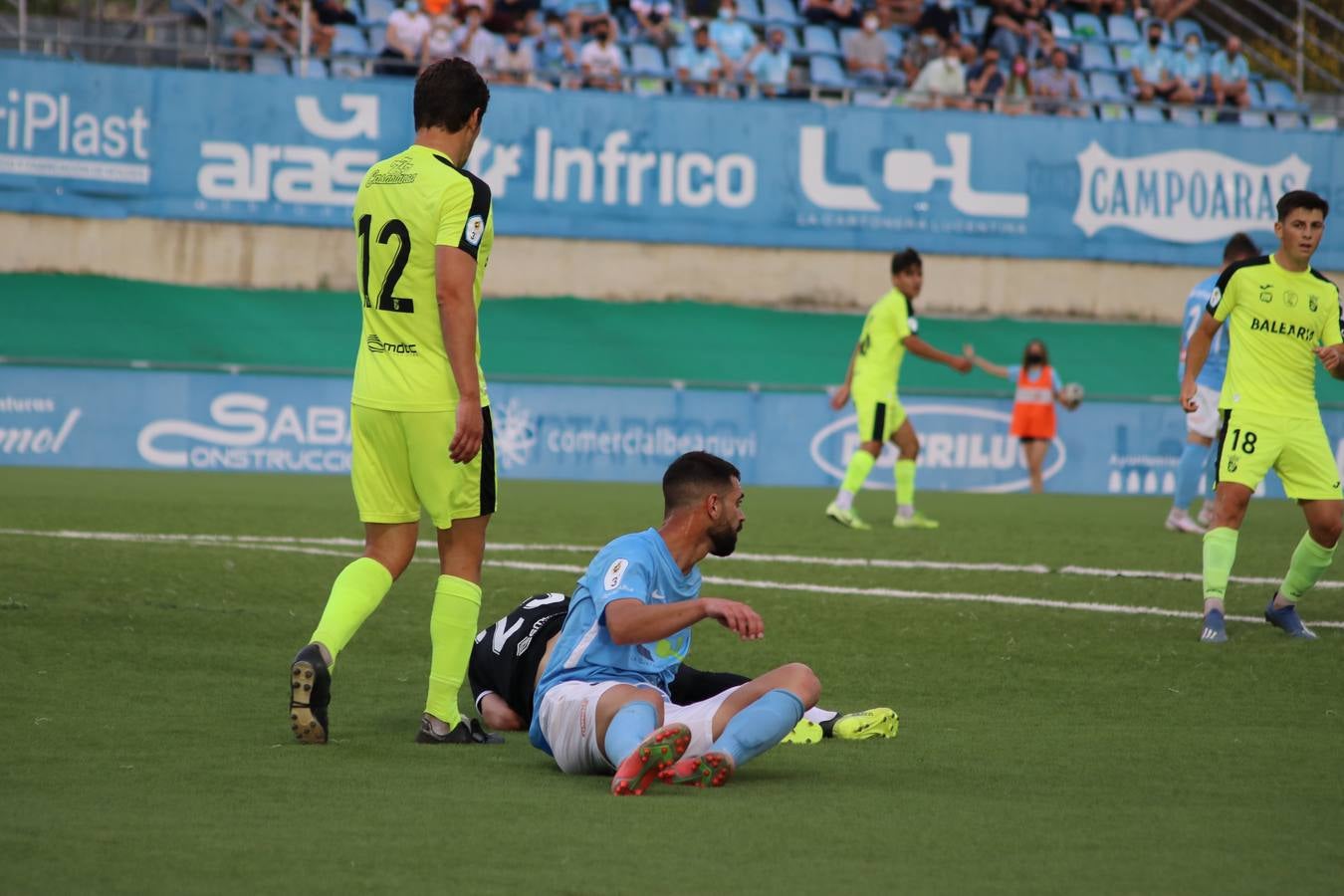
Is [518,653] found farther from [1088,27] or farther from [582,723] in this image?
[1088,27]

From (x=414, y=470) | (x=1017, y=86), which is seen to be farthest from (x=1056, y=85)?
(x=414, y=470)

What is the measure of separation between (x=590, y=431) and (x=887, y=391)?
608 cm

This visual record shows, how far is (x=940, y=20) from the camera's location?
26.9 metres

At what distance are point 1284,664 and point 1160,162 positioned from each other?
2043 cm

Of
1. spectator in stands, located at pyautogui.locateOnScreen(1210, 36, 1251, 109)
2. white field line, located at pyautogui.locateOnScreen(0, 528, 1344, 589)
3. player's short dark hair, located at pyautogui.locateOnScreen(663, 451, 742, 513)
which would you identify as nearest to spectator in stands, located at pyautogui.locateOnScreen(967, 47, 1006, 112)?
spectator in stands, located at pyautogui.locateOnScreen(1210, 36, 1251, 109)

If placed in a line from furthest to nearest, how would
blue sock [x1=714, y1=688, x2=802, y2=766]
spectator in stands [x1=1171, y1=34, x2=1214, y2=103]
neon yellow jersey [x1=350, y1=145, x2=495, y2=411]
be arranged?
1. spectator in stands [x1=1171, y1=34, x2=1214, y2=103]
2. neon yellow jersey [x1=350, y1=145, x2=495, y2=411]
3. blue sock [x1=714, y1=688, x2=802, y2=766]

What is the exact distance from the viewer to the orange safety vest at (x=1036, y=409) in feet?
67.8

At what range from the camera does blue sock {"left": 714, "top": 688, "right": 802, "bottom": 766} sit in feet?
16.3

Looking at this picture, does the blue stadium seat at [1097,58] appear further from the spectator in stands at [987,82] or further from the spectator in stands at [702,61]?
the spectator in stands at [702,61]

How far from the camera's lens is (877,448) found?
1521 cm

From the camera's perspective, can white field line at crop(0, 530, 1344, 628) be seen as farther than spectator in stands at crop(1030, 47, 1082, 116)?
No

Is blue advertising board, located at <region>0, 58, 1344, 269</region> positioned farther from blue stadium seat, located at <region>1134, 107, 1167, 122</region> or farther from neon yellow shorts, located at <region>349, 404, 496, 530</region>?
neon yellow shorts, located at <region>349, 404, 496, 530</region>

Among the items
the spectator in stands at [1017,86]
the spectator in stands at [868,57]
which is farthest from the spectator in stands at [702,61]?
the spectator in stands at [1017,86]

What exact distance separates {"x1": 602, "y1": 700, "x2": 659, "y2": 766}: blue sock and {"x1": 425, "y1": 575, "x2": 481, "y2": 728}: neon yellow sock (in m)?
0.90
